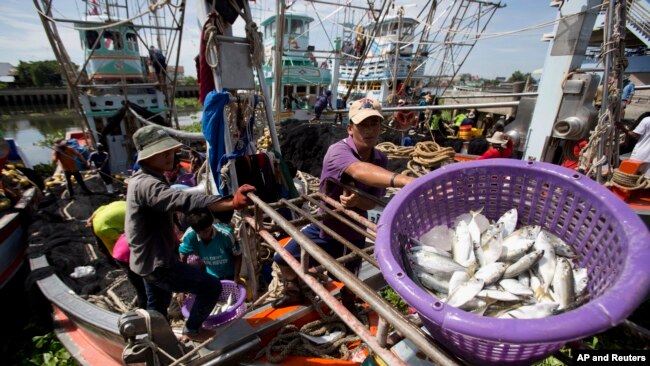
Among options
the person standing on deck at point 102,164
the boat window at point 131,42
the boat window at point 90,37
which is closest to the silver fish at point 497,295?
the person standing on deck at point 102,164

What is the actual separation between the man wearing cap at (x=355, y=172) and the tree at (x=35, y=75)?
5627 centimetres

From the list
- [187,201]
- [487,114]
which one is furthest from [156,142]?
[487,114]

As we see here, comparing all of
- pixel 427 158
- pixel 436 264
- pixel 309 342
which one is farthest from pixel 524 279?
pixel 427 158

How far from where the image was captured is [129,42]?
484 inches

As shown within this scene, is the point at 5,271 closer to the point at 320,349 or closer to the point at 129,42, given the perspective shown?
the point at 320,349

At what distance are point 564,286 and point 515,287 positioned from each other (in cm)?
18

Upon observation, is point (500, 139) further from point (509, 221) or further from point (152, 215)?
point (152, 215)

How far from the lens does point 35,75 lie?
4359 cm

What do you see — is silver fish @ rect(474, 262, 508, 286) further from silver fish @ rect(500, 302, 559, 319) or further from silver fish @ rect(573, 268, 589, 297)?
silver fish @ rect(573, 268, 589, 297)

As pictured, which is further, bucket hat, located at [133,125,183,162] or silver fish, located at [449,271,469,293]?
bucket hat, located at [133,125,183,162]

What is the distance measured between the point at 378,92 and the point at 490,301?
23494 millimetres

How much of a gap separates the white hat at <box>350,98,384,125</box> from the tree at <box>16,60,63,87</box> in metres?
56.5

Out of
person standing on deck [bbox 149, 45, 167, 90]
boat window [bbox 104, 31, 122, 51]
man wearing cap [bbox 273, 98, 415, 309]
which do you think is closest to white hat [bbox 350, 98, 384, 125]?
man wearing cap [bbox 273, 98, 415, 309]

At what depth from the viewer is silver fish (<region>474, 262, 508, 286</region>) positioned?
119 cm
